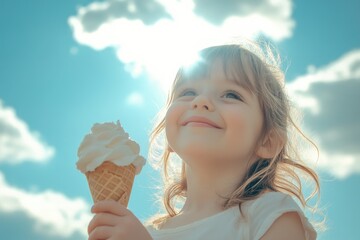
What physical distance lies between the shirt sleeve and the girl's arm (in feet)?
0.10

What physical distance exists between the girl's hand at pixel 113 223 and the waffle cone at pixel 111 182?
0.21 meters

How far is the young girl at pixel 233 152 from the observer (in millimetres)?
4418

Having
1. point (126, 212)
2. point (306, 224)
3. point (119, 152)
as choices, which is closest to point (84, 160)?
point (119, 152)

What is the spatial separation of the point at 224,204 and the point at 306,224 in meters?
0.68

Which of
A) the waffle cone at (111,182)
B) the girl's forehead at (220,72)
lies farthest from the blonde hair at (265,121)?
the waffle cone at (111,182)

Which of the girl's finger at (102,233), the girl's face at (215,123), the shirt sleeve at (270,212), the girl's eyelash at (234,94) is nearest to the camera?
the girl's finger at (102,233)

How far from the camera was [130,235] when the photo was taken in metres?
3.90

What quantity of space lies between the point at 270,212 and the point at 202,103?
1014mm

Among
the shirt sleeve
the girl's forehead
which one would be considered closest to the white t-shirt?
the shirt sleeve

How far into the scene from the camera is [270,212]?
4344 mm

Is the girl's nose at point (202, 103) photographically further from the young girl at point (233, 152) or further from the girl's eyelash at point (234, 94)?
the girl's eyelash at point (234, 94)

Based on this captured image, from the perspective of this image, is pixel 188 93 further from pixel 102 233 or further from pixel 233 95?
pixel 102 233

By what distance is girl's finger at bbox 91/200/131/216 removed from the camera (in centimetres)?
392

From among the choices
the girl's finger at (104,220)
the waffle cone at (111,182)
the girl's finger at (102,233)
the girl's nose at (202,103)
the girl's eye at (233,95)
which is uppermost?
the girl's eye at (233,95)
